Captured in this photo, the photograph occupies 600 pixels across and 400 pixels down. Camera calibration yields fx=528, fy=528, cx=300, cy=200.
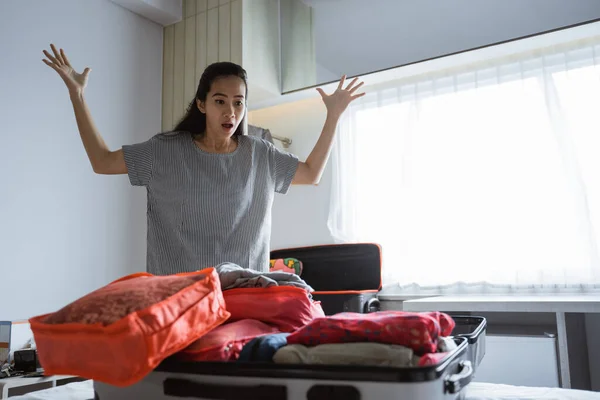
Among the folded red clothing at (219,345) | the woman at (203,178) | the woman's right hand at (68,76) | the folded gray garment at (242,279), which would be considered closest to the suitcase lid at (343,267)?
the woman at (203,178)

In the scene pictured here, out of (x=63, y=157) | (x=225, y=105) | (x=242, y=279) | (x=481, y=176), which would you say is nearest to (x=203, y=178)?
(x=225, y=105)

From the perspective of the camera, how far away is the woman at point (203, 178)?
4.21 ft

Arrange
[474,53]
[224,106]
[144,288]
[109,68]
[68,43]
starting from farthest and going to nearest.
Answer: [109,68] → [68,43] → [474,53] → [224,106] → [144,288]

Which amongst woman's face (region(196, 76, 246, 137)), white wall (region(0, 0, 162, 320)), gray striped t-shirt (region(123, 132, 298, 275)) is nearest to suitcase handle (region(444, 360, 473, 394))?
gray striped t-shirt (region(123, 132, 298, 275))

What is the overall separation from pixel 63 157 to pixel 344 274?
154 cm

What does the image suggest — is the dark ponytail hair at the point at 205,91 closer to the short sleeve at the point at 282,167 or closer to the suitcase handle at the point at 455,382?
the short sleeve at the point at 282,167

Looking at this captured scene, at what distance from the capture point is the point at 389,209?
2852 millimetres

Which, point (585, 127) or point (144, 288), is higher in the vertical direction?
point (585, 127)

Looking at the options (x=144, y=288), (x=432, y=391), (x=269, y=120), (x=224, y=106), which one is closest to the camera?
(x=432, y=391)

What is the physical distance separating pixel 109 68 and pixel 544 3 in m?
2.19

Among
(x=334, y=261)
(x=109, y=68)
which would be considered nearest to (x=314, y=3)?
(x=109, y=68)

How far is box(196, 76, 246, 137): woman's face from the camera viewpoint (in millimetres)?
1329

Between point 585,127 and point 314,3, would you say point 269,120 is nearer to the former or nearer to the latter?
point 314,3

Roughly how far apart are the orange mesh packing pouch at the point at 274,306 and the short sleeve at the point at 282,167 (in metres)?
0.61
